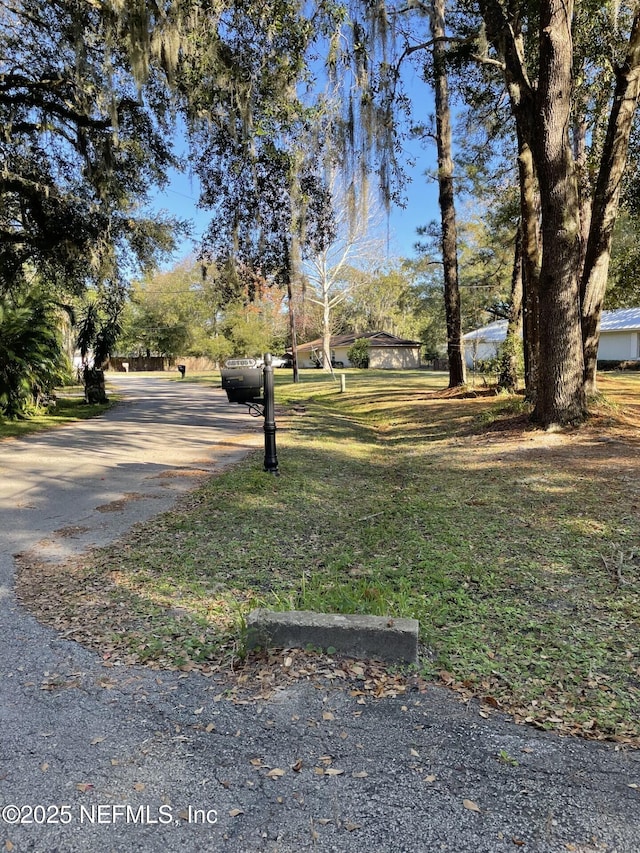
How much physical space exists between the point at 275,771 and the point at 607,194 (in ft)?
31.5

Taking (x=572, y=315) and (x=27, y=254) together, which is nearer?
(x=572, y=315)

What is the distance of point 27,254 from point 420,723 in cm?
1255

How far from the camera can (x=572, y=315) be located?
7.55m

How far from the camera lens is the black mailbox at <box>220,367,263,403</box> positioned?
659cm

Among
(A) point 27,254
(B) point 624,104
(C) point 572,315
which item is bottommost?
(C) point 572,315

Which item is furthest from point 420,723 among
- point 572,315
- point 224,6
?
point 224,6

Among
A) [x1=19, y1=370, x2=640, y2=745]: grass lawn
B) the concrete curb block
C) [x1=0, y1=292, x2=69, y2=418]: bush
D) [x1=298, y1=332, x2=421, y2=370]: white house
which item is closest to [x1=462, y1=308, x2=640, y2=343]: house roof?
[x1=298, y1=332, x2=421, y2=370]: white house

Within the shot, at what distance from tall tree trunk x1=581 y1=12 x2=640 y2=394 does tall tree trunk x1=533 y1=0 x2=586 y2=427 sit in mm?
1559

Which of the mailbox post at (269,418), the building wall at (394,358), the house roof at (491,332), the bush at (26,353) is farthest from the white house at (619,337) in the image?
the mailbox post at (269,418)

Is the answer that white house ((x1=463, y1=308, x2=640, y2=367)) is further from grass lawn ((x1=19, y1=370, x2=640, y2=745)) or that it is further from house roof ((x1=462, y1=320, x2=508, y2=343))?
grass lawn ((x1=19, y1=370, x2=640, y2=745))

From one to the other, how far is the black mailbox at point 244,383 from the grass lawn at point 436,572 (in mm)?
964

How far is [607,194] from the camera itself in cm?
878

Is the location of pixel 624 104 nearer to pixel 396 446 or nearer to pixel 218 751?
pixel 396 446

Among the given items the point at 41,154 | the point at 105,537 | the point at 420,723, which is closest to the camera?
the point at 420,723
